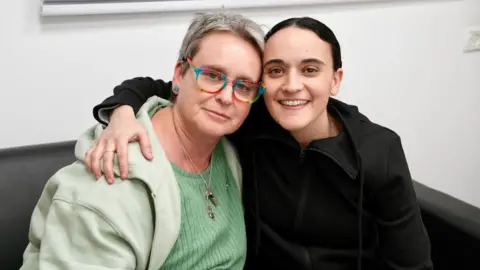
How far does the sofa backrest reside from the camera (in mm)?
1289

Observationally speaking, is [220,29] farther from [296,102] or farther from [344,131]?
[344,131]

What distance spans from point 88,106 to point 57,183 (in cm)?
65

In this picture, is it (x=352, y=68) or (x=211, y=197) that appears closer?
(x=211, y=197)

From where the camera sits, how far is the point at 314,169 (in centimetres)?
125

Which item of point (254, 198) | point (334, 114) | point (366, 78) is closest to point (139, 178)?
point (254, 198)

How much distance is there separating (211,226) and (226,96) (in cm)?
32

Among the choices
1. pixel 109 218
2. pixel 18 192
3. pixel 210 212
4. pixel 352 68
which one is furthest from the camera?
pixel 352 68

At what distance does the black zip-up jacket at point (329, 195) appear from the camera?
3.93 ft

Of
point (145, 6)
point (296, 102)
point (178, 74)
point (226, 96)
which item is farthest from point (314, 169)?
point (145, 6)

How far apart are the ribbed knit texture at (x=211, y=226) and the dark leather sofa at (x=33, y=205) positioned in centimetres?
47

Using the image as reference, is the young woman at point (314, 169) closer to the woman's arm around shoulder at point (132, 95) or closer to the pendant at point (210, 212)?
the woman's arm around shoulder at point (132, 95)

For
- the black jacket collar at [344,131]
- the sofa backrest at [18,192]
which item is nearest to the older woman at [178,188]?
the black jacket collar at [344,131]

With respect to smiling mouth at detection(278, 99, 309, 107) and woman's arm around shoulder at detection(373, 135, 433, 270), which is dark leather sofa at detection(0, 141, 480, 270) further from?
smiling mouth at detection(278, 99, 309, 107)

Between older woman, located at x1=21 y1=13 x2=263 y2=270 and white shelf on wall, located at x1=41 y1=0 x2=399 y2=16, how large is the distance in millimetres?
460
